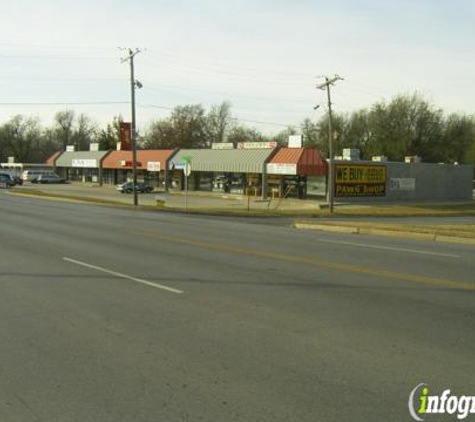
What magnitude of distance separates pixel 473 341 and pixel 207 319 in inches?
117

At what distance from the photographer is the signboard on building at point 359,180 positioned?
53844mm

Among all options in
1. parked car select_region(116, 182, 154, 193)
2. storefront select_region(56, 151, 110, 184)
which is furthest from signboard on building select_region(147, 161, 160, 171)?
storefront select_region(56, 151, 110, 184)

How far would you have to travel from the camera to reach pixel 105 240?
53.8ft

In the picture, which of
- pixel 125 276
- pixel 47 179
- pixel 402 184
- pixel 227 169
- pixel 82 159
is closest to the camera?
pixel 125 276

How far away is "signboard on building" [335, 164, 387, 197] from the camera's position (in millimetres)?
53844

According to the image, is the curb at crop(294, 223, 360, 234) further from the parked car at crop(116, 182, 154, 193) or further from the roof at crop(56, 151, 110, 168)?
the roof at crop(56, 151, 110, 168)

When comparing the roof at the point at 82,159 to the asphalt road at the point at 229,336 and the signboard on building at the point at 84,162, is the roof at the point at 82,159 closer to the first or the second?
Result: the signboard on building at the point at 84,162

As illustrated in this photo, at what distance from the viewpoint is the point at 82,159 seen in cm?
8550

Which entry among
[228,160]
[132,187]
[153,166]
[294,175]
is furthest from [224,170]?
[153,166]

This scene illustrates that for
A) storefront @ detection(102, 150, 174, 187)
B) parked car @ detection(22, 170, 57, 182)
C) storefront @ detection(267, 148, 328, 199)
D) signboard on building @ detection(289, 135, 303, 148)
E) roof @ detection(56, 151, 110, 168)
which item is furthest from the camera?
parked car @ detection(22, 170, 57, 182)

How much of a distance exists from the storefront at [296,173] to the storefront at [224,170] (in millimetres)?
940

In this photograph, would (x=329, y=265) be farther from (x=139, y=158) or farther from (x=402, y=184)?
(x=139, y=158)

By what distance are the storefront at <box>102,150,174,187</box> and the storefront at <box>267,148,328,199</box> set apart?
56.9 ft

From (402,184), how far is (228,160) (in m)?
17.0
